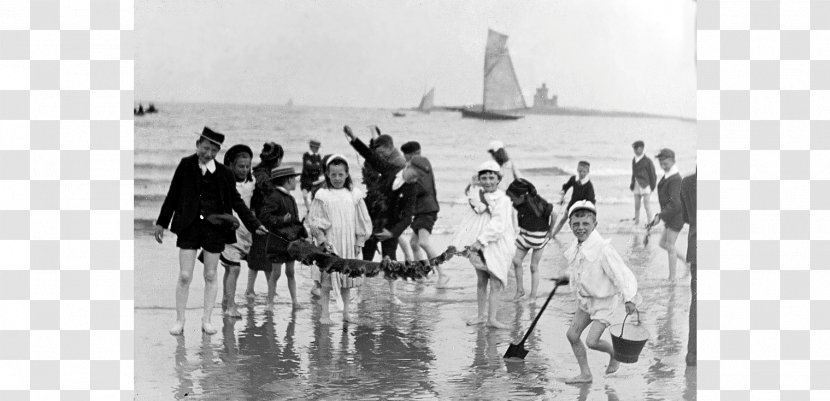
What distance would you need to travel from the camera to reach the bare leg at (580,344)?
683cm

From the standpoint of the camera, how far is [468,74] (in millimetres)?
10266

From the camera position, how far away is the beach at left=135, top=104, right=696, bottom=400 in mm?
6770

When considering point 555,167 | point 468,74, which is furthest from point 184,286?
point 555,167

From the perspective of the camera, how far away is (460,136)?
39.7ft

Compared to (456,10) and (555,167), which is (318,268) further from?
(555,167)

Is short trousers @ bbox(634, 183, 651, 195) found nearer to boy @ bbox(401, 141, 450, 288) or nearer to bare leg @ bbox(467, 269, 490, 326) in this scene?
boy @ bbox(401, 141, 450, 288)

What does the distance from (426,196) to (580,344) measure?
3.27 m

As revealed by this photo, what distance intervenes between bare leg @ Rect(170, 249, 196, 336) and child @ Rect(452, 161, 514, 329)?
2096mm

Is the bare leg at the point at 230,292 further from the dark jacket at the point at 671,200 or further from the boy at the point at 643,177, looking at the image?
the boy at the point at 643,177

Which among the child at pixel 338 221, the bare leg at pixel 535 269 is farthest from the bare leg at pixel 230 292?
the bare leg at pixel 535 269

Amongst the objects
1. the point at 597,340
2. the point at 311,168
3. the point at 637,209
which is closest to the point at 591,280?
the point at 597,340

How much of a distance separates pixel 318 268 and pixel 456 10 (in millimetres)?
2724

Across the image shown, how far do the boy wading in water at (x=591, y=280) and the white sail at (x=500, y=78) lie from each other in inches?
130

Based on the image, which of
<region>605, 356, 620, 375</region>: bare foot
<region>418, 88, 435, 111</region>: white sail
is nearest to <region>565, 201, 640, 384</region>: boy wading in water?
<region>605, 356, 620, 375</region>: bare foot
